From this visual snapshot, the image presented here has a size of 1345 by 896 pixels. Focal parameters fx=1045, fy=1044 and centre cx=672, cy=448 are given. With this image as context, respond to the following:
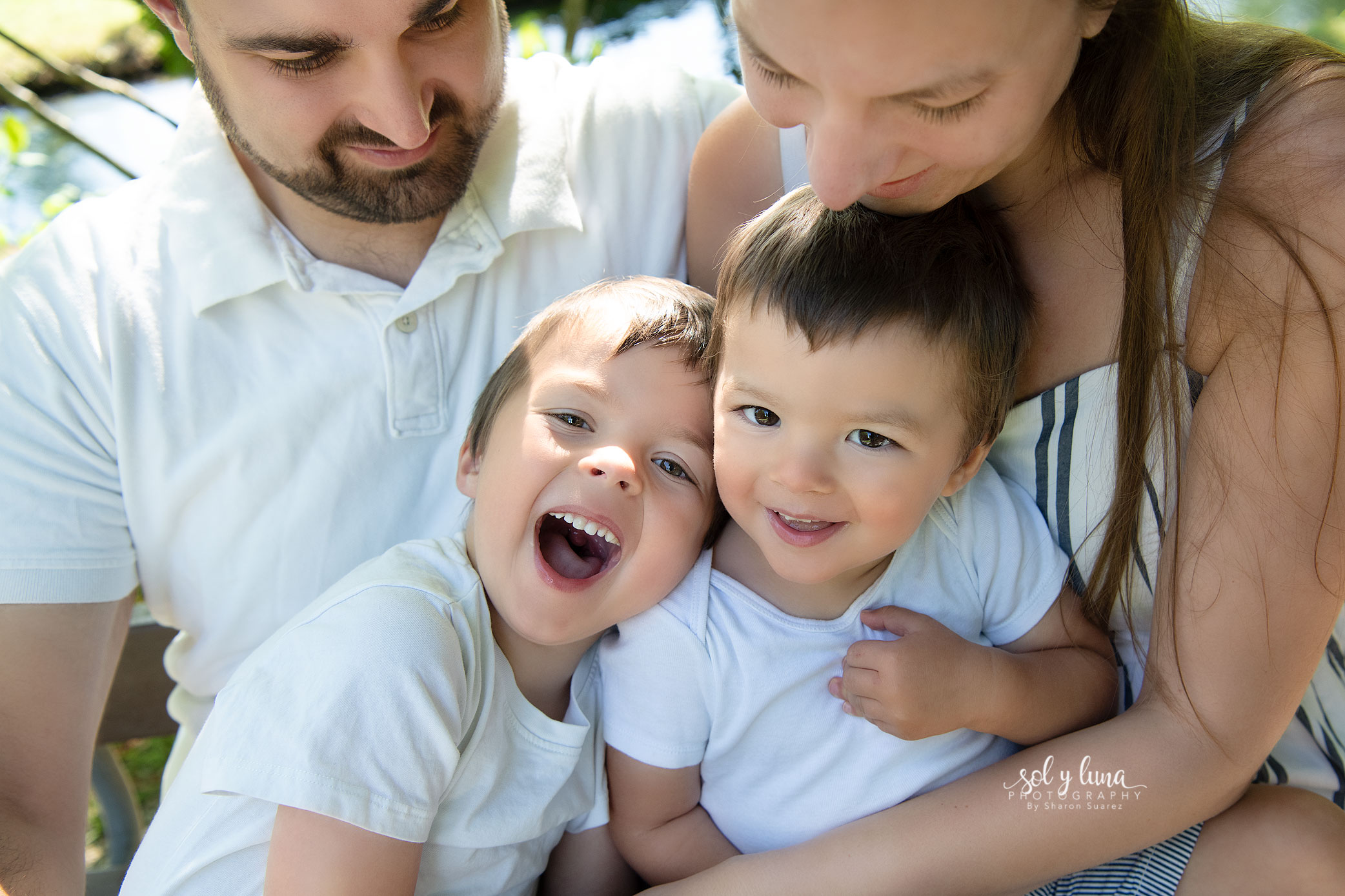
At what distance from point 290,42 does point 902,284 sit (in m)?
1.07

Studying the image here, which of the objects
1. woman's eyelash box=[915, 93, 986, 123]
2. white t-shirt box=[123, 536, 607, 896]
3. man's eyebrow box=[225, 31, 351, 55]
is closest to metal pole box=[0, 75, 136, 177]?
man's eyebrow box=[225, 31, 351, 55]

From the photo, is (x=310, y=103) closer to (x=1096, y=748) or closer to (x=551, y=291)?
(x=551, y=291)

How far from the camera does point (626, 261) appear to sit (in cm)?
213

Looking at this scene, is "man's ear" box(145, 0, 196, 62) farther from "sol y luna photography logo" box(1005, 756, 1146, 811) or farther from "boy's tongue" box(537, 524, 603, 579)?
"sol y luna photography logo" box(1005, 756, 1146, 811)

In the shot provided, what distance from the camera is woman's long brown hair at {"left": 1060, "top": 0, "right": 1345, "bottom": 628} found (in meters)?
1.40

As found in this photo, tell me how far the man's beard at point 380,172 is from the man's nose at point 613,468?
67 centimetres

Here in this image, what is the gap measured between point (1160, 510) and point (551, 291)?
3.82ft

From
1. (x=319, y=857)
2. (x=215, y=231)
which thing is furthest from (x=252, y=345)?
(x=319, y=857)

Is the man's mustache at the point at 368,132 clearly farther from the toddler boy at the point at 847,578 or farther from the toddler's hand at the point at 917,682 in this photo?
the toddler's hand at the point at 917,682

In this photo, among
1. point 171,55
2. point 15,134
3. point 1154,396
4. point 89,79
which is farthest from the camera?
point 171,55

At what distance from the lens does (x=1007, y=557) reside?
169 cm

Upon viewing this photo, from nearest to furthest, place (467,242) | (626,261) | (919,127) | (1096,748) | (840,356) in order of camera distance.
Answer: (919,127), (840,356), (1096,748), (467,242), (626,261)

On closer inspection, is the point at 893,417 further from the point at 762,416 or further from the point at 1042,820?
the point at 1042,820

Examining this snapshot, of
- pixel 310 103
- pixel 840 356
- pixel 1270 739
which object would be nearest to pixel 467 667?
pixel 840 356
